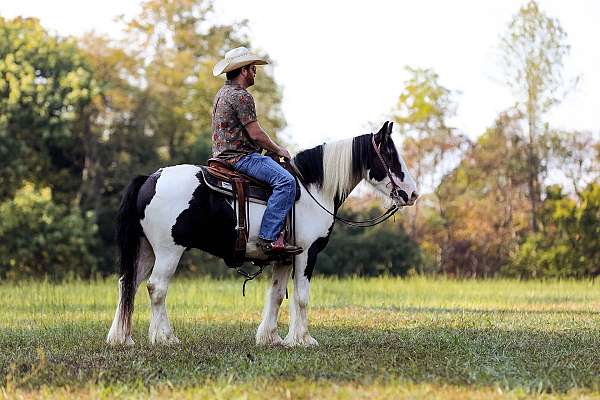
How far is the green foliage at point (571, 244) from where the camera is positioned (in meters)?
29.3

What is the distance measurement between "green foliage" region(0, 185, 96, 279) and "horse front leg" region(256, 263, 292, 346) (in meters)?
20.3

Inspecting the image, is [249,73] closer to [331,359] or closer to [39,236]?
[331,359]

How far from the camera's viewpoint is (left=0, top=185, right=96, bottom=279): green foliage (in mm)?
28359

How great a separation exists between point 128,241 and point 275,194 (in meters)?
1.38

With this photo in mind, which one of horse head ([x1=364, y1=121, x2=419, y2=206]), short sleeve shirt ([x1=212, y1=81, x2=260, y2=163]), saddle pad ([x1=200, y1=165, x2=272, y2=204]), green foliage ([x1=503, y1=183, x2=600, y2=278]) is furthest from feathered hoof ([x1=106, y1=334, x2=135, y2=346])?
green foliage ([x1=503, y1=183, x2=600, y2=278])

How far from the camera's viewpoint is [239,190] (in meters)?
8.34

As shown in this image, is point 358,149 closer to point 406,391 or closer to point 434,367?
point 434,367

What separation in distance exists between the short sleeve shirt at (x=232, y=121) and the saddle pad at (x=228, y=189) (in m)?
0.29

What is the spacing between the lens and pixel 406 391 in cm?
539

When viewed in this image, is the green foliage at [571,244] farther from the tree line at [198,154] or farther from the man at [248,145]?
the man at [248,145]

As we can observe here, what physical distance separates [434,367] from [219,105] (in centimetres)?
327

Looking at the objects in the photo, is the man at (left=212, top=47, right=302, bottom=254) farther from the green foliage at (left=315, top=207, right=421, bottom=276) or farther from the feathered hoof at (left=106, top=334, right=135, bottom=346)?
the green foliage at (left=315, top=207, right=421, bottom=276)

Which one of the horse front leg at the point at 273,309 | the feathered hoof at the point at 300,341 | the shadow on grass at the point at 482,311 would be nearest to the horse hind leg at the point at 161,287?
the horse front leg at the point at 273,309

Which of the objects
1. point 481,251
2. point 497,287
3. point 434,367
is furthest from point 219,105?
point 481,251
